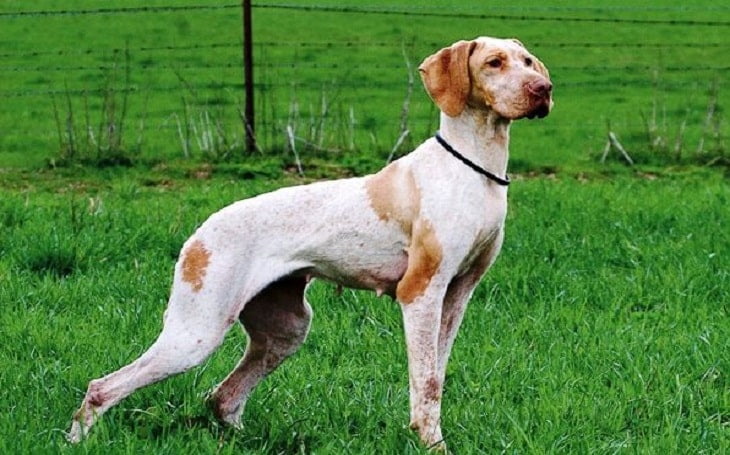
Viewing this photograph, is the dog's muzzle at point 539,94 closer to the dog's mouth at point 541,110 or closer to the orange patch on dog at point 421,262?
the dog's mouth at point 541,110

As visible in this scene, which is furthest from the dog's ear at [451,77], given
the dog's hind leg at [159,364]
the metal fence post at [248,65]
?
the metal fence post at [248,65]

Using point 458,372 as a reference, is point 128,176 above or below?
below

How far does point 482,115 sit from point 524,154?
33.7 feet

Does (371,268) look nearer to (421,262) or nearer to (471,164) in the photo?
(421,262)

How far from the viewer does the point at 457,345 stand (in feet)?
22.1

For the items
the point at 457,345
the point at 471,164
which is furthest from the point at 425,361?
the point at 457,345

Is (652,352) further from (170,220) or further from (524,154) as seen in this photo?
(524,154)

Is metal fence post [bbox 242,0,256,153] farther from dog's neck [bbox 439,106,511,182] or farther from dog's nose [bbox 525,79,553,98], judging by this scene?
dog's nose [bbox 525,79,553,98]

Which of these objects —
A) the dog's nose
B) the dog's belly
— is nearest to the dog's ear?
the dog's nose

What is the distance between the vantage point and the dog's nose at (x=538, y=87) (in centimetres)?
474

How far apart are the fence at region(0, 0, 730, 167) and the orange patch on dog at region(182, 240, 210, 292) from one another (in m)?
7.21

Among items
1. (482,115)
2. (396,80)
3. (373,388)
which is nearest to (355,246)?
(482,115)

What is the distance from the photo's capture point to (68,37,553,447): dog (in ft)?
16.0

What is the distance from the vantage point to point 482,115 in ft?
16.4
